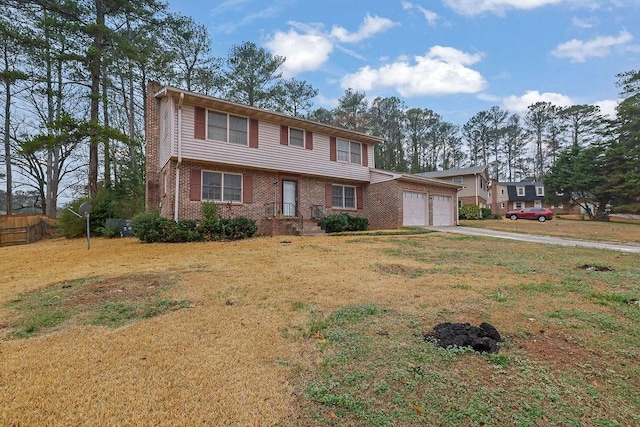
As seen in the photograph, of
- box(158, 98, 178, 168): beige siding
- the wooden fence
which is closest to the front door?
box(158, 98, 178, 168): beige siding

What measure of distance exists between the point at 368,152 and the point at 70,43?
51.6 feet

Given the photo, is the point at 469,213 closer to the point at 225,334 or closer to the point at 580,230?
the point at 580,230

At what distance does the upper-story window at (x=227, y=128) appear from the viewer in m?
13.3

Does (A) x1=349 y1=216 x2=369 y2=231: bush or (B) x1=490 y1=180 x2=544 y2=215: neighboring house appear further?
(B) x1=490 y1=180 x2=544 y2=215: neighboring house

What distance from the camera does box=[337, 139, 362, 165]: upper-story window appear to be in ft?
57.4

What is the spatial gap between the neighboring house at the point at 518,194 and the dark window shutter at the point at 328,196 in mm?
32013

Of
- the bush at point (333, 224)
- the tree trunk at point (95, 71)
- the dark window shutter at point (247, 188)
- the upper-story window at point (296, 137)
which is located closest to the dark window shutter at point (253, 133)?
the dark window shutter at point (247, 188)

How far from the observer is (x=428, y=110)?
41906 millimetres

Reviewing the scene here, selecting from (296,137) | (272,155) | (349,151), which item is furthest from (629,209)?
(272,155)

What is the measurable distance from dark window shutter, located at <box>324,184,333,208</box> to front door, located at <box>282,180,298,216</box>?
1.75 metres

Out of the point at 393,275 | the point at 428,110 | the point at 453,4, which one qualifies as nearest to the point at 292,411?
the point at 393,275

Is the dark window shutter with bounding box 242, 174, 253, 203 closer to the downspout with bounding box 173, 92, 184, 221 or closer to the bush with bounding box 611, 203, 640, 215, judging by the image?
the downspout with bounding box 173, 92, 184, 221

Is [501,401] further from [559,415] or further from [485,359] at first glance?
[485,359]

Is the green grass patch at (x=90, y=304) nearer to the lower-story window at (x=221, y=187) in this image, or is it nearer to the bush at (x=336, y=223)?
the lower-story window at (x=221, y=187)
